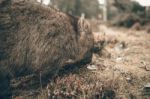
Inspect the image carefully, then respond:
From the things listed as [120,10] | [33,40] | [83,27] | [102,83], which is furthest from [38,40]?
[120,10]

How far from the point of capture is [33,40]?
17.8 feet

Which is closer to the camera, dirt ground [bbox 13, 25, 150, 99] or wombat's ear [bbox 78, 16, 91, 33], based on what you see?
dirt ground [bbox 13, 25, 150, 99]

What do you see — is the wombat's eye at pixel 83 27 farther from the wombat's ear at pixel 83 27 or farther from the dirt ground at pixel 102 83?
the dirt ground at pixel 102 83

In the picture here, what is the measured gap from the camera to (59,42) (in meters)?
5.68

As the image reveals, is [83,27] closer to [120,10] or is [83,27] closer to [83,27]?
[83,27]

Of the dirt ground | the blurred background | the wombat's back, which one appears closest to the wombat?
the wombat's back

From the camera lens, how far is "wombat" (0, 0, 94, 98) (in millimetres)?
5211

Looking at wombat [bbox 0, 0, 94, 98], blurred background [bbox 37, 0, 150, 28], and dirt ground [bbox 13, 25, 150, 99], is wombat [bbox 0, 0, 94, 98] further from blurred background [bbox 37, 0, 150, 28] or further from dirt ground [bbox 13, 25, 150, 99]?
blurred background [bbox 37, 0, 150, 28]

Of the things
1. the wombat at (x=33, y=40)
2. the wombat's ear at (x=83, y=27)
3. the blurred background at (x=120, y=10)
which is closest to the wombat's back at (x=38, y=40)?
the wombat at (x=33, y=40)

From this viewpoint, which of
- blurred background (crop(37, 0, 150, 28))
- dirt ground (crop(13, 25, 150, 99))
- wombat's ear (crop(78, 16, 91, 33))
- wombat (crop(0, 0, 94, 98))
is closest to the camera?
wombat (crop(0, 0, 94, 98))

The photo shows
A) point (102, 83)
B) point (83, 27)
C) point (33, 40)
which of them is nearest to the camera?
point (33, 40)

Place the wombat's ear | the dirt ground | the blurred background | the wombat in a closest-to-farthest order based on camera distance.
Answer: the wombat, the dirt ground, the wombat's ear, the blurred background

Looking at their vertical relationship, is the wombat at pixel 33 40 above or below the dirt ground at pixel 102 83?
above

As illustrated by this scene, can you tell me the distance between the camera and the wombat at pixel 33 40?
5.21m
